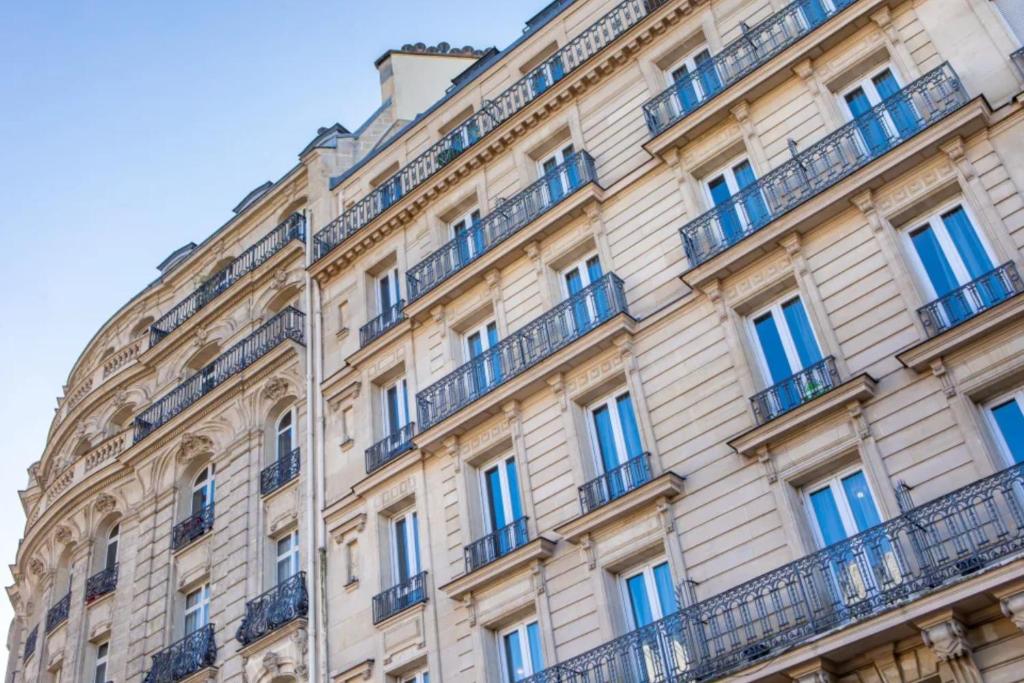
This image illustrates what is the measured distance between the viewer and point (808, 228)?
586 inches

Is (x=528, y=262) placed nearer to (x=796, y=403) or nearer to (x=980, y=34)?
(x=796, y=403)

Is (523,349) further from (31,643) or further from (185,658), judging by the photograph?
(31,643)

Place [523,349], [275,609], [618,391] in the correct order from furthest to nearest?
[275,609], [523,349], [618,391]

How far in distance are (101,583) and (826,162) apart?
15407mm

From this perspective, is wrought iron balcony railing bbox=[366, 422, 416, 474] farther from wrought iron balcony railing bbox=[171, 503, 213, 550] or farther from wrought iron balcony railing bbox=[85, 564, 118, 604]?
wrought iron balcony railing bbox=[85, 564, 118, 604]

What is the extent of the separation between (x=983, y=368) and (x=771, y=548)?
2.90 meters

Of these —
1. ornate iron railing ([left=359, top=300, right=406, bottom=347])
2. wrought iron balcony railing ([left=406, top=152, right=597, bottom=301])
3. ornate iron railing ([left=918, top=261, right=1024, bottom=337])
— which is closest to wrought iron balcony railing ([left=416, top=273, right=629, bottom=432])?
wrought iron balcony railing ([left=406, top=152, right=597, bottom=301])

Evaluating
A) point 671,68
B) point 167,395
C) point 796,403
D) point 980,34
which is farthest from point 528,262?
point 167,395

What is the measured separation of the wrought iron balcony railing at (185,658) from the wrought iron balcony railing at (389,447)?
3.95m

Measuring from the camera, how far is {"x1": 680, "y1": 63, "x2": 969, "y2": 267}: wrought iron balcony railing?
A: 14562 mm

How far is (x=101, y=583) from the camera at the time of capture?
74.3 ft

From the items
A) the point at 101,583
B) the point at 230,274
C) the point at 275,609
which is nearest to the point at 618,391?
the point at 275,609

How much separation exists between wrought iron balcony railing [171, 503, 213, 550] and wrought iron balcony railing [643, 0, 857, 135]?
10.2 m

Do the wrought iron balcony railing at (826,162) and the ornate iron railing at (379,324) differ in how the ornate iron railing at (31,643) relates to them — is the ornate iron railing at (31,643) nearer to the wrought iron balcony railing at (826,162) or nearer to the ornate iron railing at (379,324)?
the ornate iron railing at (379,324)
